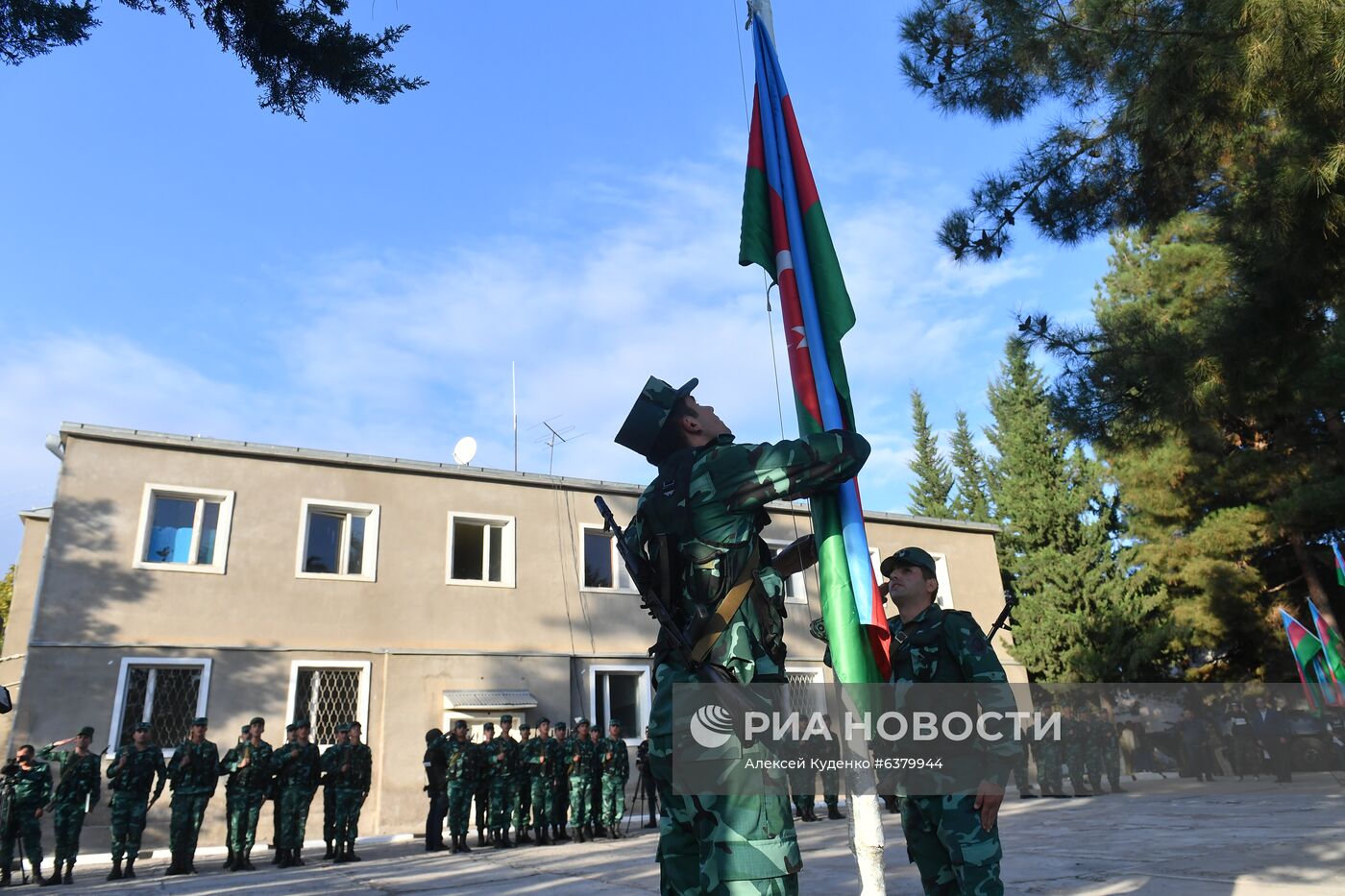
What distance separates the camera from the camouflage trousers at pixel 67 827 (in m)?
10.5

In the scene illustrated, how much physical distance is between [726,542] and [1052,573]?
28634 mm

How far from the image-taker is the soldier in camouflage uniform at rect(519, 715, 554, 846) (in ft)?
43.0

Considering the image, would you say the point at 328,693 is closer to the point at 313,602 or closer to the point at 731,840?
the point at 313,602

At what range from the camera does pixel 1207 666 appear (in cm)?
2434

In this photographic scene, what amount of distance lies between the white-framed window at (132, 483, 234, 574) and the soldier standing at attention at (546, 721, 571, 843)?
6585mm

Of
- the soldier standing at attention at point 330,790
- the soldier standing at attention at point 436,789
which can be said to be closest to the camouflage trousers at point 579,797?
the soldier standing at attention at point 436,789

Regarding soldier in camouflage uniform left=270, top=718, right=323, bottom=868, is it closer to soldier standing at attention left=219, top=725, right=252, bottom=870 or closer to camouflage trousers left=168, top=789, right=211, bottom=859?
soldier standing at attention left=219, top=725, right=252, bottom=870

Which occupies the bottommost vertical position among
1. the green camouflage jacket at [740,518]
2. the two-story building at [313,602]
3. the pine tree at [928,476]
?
the green camouflage jacket at [740,518]

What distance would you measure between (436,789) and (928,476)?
37820 mm

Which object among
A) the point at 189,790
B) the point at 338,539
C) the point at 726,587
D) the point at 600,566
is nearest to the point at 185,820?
the point at 189,790

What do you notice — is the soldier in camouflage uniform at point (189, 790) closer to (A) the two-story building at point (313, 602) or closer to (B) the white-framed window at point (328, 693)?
(A) the two-story building at point (313, 602)

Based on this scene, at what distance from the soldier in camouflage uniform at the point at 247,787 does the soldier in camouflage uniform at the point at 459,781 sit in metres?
2.42

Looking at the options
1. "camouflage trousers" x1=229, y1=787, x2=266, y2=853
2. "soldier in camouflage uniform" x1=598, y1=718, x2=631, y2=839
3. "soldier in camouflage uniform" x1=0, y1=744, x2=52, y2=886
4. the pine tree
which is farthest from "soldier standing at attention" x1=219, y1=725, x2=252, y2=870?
the pine tree

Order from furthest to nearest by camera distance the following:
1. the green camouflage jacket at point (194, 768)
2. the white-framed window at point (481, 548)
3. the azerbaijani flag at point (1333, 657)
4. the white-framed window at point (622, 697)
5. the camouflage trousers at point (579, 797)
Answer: the white-framed window at point (622, 697) → the white-framed window at point (481, 548) → the azerbaijani flag at point (1333, 657) → the camouflage trousers at point (579, 797) → the green camouflage jacket at point (194, 768)
